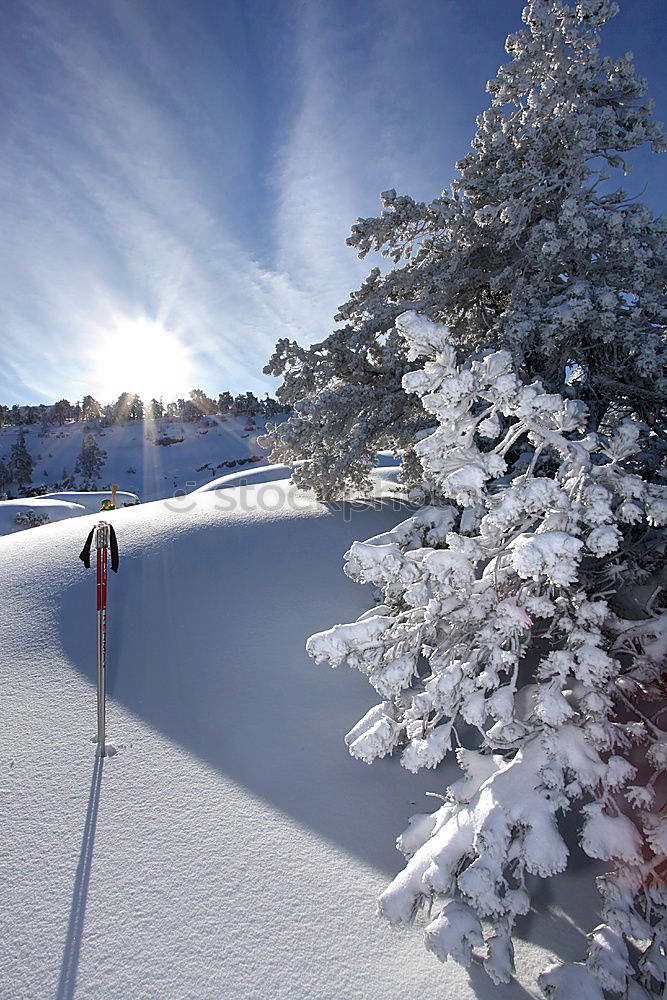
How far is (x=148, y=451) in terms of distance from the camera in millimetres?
63875

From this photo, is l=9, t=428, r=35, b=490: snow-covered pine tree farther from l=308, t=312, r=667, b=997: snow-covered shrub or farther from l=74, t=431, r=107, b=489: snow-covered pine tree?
l=308, t=312, r=667, b=997: snow-covered shrub

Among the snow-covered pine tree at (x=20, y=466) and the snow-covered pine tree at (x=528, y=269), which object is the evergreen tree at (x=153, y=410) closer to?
the snow-covered pine tree at (x=20, y=466)

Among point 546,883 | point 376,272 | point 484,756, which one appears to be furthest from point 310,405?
point 546,883

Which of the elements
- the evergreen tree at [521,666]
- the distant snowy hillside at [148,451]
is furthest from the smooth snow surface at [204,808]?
the distant snowy hillside at [148,451]

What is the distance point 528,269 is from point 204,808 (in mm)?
7434

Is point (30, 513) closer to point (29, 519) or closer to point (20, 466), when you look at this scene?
point (29, 519)

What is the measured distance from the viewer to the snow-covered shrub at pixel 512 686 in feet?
7.52

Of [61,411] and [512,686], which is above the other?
[61,411]

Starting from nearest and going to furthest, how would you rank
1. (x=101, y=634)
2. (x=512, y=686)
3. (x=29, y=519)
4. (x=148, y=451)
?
1. (x=512, y=686)
2. (x=101, y=634)
3. (x=29, y=519)
4. (x=148, y=451)

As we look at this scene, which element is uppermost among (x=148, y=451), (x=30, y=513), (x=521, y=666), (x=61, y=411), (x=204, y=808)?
(x=61, y=411)

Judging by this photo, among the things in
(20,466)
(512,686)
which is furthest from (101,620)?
(20,466)

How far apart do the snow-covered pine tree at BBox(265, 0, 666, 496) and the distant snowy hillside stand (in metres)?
38.0

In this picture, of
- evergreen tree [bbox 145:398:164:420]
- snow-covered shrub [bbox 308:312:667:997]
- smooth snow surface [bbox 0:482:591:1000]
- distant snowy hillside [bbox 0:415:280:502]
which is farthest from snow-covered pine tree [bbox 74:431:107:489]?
snow-covered shrub [bbox 308:312:667:997]

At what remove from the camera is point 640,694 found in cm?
329
